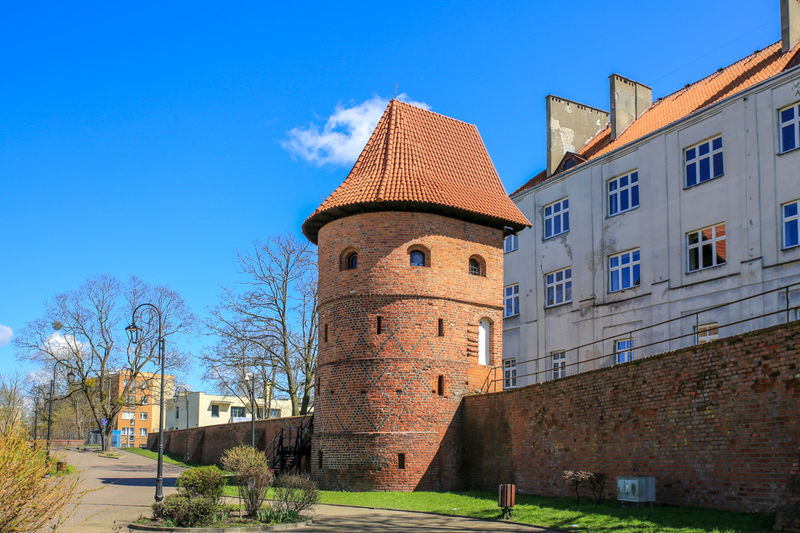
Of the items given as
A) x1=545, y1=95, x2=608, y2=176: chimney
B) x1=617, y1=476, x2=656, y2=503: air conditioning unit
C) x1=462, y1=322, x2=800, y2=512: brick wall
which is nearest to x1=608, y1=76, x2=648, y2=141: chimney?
x1=545, y1=95, x2=608, y2=176: chimney

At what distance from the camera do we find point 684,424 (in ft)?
54.6

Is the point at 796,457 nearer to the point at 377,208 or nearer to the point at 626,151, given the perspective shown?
the point at 377,208

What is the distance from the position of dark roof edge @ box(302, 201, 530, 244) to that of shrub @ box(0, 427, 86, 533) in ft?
58.0

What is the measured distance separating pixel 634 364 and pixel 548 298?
48.5 feet

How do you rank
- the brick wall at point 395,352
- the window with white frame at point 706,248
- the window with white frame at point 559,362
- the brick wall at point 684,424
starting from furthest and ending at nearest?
the window with white frame at point 559,362 < the window with white frame at point 706,248 < the brick wall at point 395,352 < the brick wall at point 684,424

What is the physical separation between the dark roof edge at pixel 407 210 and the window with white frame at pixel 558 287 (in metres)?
4.10

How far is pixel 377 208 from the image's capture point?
26.6 metres

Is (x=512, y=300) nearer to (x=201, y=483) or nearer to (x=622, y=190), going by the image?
(x=622, y=190)

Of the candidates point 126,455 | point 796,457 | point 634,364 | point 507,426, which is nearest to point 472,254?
point 507,426

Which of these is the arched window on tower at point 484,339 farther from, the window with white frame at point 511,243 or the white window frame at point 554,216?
the window with white frame at point 511,243

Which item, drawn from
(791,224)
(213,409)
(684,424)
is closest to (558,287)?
(791,224)

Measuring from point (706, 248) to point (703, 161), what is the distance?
9.35ft

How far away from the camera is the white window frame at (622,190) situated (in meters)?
29.3

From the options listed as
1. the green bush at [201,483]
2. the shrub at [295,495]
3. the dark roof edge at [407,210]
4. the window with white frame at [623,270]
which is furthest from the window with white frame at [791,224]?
the green bush at [201,483]
